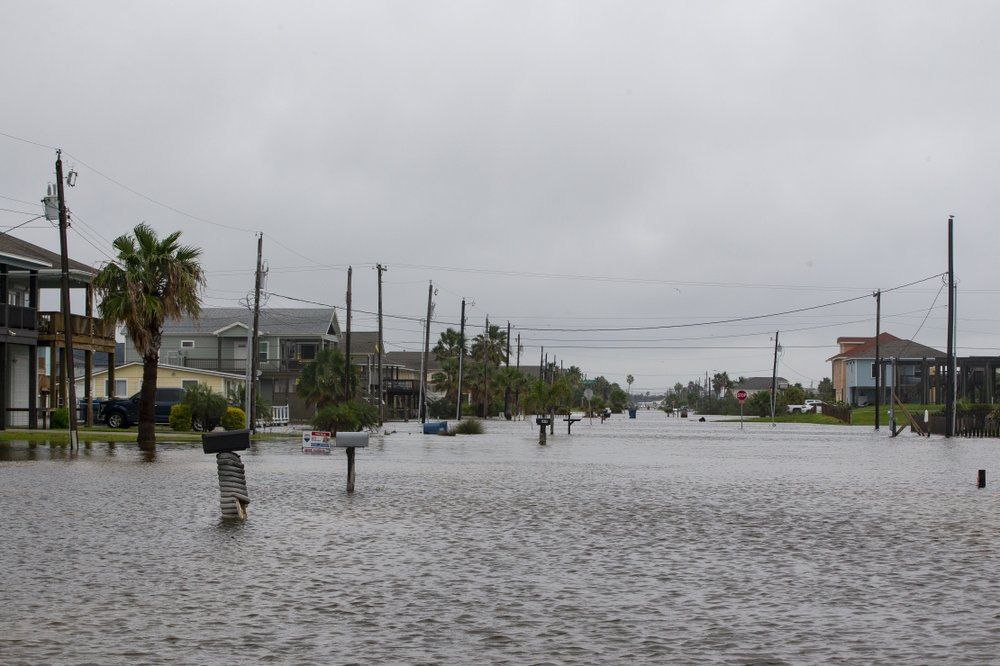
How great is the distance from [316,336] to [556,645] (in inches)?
3645

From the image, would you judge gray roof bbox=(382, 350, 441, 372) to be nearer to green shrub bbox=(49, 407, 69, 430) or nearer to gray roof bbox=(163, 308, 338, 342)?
gray roof bbox=(163, 308, 338, 342)

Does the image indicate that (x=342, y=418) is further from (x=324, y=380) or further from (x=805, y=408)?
(x=805, y=408)

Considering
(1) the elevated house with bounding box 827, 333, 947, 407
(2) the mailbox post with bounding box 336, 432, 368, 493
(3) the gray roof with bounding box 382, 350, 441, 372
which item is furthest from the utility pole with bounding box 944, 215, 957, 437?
(3) the gray roof with bounding box 382, 350, 441, 372

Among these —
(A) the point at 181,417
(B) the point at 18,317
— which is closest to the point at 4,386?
(B) the point at 18,317

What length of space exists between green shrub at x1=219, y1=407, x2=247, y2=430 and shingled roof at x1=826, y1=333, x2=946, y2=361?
94040mm

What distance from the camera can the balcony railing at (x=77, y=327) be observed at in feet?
167

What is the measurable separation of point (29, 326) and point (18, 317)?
2.75 feet

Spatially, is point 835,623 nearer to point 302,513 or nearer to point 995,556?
point 995,556

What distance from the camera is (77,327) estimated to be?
51812 millimetres

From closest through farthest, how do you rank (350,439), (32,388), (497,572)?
(497,572), (350,439), (32,388)

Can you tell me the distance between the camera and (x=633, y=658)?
8.22 meters

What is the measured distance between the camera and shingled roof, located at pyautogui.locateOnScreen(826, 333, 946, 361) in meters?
A: 137

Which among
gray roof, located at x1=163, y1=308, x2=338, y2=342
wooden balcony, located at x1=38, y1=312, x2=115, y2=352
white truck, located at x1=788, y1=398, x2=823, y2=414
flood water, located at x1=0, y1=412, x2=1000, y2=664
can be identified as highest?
gray roof, located at x1=163, y1=308, x2=338, y2=342

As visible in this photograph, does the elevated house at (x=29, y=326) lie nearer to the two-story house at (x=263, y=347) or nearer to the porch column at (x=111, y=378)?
the porch column at (x=111, y=378)
